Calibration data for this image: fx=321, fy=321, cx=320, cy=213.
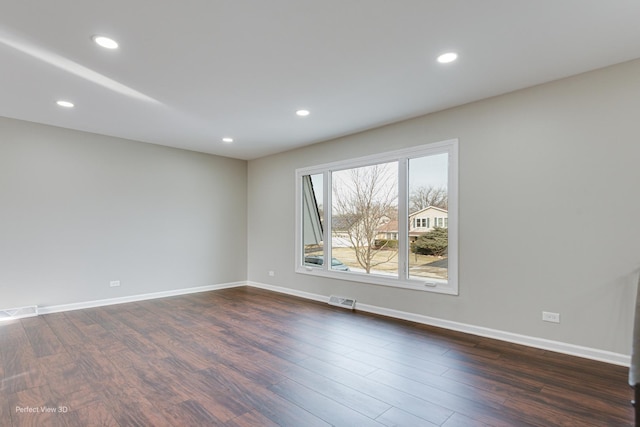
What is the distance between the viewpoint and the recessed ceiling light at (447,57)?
2.77 metres

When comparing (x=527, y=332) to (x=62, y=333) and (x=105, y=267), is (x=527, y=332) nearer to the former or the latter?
(x=62, y=333)

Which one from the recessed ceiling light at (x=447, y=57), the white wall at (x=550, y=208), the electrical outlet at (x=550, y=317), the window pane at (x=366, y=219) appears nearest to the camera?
the recessed ceiling light at (x=447, y=57)

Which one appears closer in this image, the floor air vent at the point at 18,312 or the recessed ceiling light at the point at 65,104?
the recessed ceiling light at the point at 65,104

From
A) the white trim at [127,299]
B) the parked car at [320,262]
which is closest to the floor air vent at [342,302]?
the parked car at [320,262]

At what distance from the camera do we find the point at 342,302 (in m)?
5.01

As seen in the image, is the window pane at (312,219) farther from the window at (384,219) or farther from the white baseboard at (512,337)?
the white baseboard at (512,337)

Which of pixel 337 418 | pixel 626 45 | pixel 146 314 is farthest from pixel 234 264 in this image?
pixel 626 45

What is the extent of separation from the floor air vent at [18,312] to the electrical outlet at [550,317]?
21.0 ft

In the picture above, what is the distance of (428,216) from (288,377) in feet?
8.79

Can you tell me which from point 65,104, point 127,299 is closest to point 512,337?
point 127,299

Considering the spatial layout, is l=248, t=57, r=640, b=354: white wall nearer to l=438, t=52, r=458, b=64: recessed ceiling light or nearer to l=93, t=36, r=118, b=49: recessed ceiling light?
l=438, t=52, r=458, b=64: recessed ceiling light

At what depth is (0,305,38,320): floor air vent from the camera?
14.1ft

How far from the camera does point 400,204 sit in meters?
4.51

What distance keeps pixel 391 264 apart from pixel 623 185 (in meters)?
2.63
